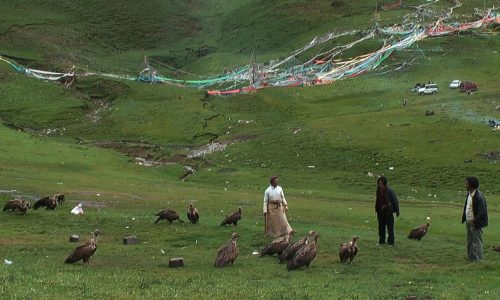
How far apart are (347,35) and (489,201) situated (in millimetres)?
67983

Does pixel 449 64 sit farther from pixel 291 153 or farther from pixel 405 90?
pixel 291 153

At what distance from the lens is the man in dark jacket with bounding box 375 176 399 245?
23.1m

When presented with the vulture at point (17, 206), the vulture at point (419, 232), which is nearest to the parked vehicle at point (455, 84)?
the vulture at point (419, 232)

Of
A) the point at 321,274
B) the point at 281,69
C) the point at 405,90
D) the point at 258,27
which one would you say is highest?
the point at 258,27

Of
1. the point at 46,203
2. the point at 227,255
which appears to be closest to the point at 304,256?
the point at 227,255

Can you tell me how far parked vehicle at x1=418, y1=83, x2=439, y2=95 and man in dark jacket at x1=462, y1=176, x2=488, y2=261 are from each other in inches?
2198

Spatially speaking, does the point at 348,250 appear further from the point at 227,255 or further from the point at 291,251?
the point at 227,255

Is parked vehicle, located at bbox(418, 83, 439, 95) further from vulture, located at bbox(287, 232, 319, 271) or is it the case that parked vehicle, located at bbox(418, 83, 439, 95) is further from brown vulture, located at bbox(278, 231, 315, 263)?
vulture, located at bbox(287, 232, 319, 271)

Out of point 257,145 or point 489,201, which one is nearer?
point 489,201

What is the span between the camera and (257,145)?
6219cm

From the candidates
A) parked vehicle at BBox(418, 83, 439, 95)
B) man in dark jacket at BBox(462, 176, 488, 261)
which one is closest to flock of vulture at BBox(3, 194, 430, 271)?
man in dark jacket at BBox(462, 176, 488, 261)

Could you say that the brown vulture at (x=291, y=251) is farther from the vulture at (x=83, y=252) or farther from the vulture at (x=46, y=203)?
the vulture at (x=46, y=203)

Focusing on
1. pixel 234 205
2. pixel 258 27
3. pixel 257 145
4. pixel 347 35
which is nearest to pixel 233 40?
pixel 258 27

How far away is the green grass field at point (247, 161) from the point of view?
17.8 meters
